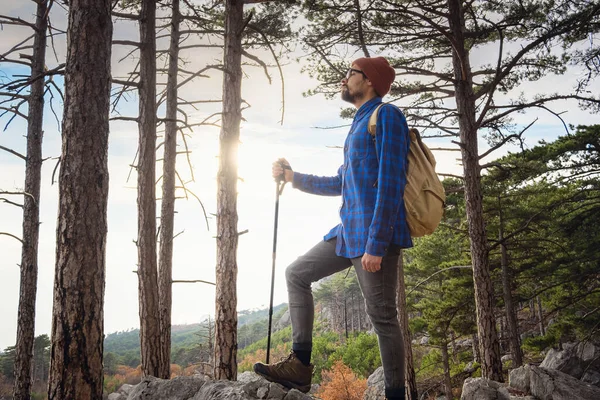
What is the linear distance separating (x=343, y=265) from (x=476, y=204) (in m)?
4.84

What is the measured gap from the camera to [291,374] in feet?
7.92

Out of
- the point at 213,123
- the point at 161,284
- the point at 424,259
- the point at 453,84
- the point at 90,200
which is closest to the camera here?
the point at 90,200

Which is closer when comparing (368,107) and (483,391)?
(368,107)

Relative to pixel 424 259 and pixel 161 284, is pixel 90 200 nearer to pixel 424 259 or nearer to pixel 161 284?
pixel 161 284

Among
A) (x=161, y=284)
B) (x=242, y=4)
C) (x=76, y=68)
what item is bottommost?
(x=161, y=284)

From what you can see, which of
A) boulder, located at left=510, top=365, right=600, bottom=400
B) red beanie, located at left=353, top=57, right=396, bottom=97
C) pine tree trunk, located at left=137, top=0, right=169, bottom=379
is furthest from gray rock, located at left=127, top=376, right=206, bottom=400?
boulder, located at left=510, top=365, right=600, bottom=400

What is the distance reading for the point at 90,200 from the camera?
9.89 ft

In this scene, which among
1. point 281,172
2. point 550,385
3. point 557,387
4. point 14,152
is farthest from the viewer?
point 14,152

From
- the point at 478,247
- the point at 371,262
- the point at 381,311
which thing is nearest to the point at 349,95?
the point at 371,262

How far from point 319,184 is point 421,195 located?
772mm

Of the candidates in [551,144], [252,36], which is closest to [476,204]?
[252,36]

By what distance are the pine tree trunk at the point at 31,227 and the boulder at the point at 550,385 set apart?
31.6 ft

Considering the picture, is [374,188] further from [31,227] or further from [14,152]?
[14,152]

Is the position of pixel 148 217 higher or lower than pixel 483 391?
higher
